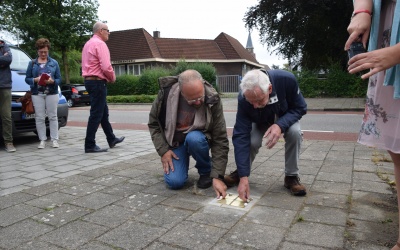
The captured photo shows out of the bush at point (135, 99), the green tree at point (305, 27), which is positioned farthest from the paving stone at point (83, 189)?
the bush at point (135, 99)

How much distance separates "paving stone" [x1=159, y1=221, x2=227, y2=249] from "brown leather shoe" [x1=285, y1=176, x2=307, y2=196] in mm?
1016

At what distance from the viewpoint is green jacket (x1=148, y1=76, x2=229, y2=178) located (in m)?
3.32

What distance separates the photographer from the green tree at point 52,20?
2508 centimetres

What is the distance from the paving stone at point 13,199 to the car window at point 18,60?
4.24 meters

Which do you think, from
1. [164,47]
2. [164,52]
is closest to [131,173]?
[164,52]

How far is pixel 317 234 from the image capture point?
7.93ft

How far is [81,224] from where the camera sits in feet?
8.81

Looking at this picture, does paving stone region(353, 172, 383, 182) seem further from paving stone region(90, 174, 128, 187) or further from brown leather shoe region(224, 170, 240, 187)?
paving stone region(90, 174, 128, 187)

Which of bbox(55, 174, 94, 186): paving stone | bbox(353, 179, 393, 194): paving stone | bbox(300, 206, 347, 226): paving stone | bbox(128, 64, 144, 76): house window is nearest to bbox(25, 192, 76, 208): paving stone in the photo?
bbox(55, 174, 94, 186): paving stone

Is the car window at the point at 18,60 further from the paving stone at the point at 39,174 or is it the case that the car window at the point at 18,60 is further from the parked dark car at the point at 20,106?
the paving stone at the point at 39,174

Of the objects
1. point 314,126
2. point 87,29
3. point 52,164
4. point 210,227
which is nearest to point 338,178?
point 210,227

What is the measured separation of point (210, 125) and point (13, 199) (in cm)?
204

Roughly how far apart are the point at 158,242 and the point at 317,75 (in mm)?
18051

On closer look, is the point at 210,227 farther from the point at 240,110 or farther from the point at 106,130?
the point at 106,130
